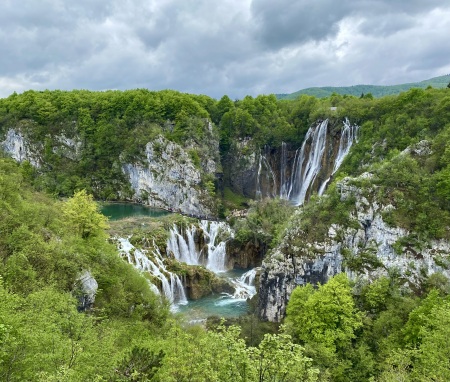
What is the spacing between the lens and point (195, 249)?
4544cm

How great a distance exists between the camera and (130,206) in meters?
67.0

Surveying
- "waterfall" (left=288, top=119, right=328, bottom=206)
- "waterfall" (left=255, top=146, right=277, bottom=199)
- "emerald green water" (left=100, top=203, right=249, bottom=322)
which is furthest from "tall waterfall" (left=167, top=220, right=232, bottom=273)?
"waterfall" (left=255, top=146, right=277, bottom=199)

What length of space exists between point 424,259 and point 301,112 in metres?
49.7

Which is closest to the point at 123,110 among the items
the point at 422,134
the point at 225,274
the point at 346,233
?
the point at 225,274

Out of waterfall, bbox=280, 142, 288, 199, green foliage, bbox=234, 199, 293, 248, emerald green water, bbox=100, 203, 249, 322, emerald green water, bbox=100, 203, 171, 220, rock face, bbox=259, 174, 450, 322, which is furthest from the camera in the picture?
waterfall, bbox=280, 142, 288, 199

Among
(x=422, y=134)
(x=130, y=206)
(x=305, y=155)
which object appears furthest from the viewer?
(x=130, y=206)

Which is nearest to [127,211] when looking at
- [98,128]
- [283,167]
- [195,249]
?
[195,249]

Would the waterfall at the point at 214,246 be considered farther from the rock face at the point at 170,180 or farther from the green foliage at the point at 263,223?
the rock face at the point at 170,180

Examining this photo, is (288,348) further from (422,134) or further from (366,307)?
(422,134)

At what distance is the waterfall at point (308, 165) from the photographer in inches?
Result: 2333

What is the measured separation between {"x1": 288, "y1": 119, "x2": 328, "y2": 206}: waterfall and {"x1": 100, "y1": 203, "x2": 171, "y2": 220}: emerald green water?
2219cm

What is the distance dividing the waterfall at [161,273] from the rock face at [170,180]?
26.5 metres

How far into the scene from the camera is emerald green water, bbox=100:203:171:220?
2345 inches

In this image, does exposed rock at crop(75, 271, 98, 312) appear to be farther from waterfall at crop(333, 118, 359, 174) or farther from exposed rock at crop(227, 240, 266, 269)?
waterfall at crop(333, 118, 359, 174)
